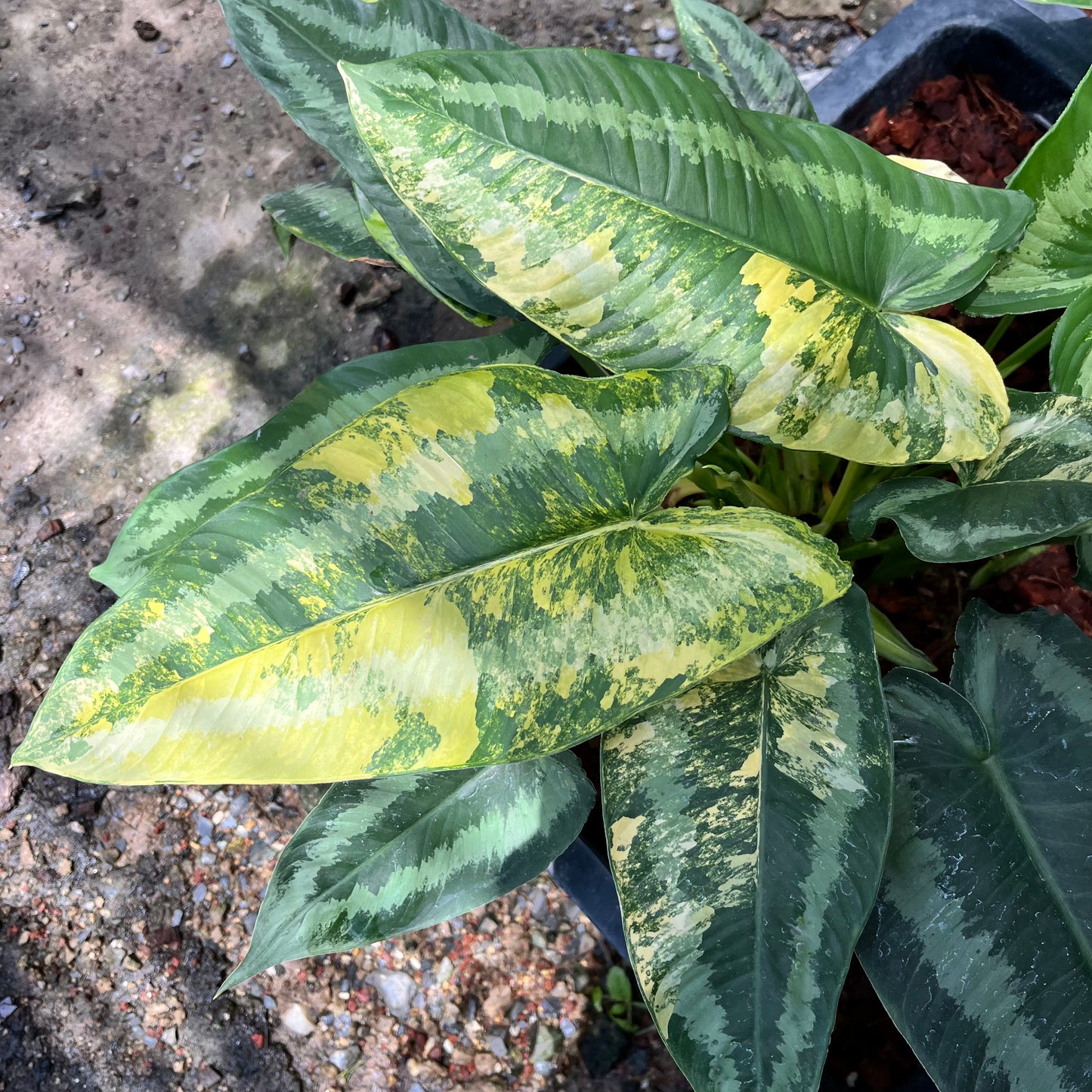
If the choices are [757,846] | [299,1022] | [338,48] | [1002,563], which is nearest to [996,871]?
[757,846]

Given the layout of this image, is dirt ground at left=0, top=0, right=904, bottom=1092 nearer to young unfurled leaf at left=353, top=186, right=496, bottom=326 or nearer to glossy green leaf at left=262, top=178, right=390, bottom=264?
glossy green leaf at left=262, top=178, right=390, bottom=264

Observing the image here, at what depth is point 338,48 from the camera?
2.51 ft

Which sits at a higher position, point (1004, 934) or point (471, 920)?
point (1004, 934)

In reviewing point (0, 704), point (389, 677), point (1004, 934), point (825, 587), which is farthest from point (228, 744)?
point (0, 704)

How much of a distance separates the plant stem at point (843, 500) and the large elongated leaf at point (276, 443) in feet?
1.24

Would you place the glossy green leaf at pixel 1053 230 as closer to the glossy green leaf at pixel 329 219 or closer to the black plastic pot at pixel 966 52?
the black plastic pot at pixel 966 52

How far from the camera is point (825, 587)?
2.04 ft

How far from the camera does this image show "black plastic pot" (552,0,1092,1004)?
3.54 ft

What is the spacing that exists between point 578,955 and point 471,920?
0.17 m

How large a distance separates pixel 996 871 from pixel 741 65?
841mm

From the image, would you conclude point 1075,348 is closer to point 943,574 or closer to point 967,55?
point 943,574

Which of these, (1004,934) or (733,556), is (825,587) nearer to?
(733,556)

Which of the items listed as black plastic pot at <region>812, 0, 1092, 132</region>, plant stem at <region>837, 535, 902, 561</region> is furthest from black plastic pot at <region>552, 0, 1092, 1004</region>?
plant stem at <region>837, 535, 902, 561</region>

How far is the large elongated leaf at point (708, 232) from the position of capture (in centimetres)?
58
